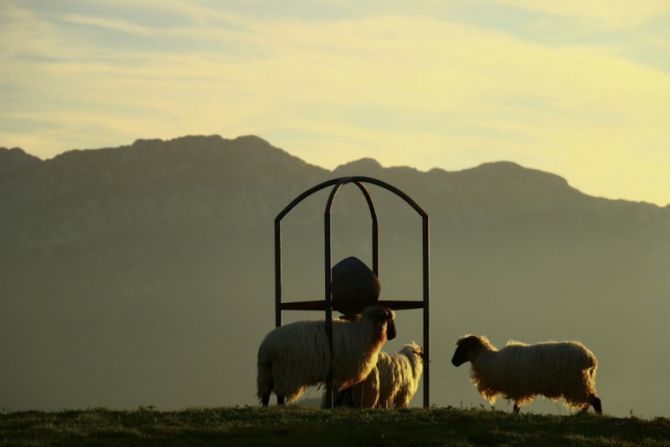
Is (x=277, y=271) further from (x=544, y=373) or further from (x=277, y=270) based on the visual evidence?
(x=544, y=373)

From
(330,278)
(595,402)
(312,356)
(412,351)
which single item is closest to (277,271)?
(330,278)

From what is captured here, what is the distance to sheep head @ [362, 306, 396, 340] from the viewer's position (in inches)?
1054

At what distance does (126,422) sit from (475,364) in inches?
483

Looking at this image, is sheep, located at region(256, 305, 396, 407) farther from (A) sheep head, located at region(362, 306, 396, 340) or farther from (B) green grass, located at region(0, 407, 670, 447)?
(B) green grass, located at region(0, 407, 670, 447)

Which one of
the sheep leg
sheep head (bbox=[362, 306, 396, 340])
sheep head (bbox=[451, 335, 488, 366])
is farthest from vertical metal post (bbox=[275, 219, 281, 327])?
the sheep leg

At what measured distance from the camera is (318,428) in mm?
19547

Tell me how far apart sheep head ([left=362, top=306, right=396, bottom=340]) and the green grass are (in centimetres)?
471

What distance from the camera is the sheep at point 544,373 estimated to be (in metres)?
29.1

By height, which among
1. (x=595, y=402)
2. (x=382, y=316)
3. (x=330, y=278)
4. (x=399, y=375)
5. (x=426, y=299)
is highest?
(x=330, y=278)

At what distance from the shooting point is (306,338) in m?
25.8

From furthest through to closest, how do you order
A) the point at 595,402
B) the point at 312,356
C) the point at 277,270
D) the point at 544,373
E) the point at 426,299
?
the point at 595,402 → the point at 544,373 → the point at 277,270 → the point at 426,299 → the point at 312,356

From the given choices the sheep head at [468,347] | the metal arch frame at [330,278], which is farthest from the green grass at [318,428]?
the sheep head at [468,347]

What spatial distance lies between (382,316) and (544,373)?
15.4 ft

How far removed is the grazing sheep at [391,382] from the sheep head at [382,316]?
5.74 feet
